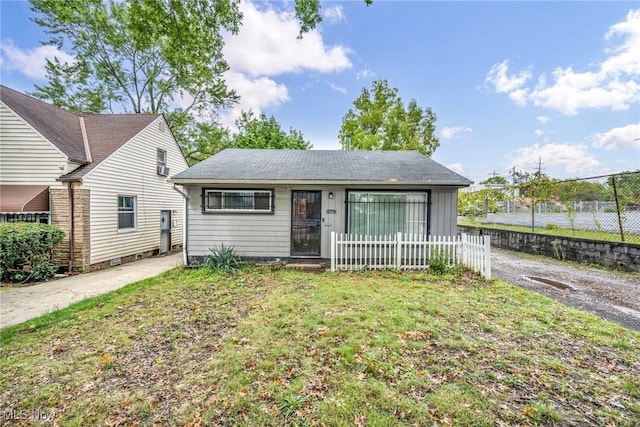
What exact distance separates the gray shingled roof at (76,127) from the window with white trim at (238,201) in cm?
370

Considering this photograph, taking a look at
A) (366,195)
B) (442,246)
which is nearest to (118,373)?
(366,195)

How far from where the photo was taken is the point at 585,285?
19.3 feet

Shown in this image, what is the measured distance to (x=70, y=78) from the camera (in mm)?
15984

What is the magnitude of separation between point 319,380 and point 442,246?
5.71m

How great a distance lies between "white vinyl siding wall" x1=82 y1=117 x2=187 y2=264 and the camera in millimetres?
7977

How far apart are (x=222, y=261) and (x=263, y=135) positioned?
1568 centimetres

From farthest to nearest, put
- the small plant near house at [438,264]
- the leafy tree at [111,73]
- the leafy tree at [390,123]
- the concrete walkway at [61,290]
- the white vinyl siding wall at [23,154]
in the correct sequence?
the leafy tree at [390,123] < the leafy tree at [111,73] < the white vinyl siding wall at [23,154] < the small plant near house at [438,264] < the concrete walkway at [61,290]

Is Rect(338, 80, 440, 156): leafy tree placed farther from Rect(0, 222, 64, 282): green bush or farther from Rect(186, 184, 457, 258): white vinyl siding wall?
Rect(0, 222, 64, 282): green bush

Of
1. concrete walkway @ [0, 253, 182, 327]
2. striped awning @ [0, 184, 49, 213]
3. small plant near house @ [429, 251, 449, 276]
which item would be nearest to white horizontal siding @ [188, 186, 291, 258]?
concrete walkway @ [0, 253, 182, 327]

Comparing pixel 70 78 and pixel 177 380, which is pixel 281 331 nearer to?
pixel 177 380

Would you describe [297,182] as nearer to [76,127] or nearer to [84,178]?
[84,178]

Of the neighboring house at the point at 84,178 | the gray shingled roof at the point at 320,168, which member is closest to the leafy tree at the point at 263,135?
the neighboring house at the point at 84,178

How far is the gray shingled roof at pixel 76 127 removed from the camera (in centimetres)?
759

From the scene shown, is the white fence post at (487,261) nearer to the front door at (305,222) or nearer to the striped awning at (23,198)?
the front door at (305,222)
